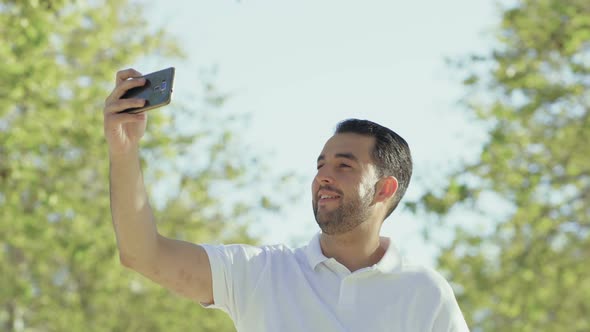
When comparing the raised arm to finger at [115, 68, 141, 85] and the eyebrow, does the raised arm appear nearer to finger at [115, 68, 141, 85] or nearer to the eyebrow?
finger at [115, 68, 141, 85]

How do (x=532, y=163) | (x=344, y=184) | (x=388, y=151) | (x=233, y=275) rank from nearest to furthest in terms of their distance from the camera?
(x=233, y=275), (x=344, y=184), (x=388, y=151), (x=532, y=163)

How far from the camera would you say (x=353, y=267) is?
3320 mm

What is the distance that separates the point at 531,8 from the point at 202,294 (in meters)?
8.57

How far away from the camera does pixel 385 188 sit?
3.54 m

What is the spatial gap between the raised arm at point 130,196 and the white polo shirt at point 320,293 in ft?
0.56

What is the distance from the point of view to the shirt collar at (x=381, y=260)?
128 inches

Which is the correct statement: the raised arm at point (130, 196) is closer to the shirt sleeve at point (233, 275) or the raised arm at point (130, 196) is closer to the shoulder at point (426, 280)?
the shirt sleeve at point (233, 275)

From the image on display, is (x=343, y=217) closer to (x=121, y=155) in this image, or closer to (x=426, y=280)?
(x=426, y=280)

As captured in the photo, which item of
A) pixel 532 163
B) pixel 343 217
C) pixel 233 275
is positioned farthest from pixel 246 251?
pixel 532 163

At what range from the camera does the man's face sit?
327cm

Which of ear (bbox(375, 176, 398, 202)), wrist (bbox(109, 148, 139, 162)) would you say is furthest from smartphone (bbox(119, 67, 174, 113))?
ear (bbox(375, 176, 398, 202))

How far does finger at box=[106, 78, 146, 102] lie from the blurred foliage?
17.0ft

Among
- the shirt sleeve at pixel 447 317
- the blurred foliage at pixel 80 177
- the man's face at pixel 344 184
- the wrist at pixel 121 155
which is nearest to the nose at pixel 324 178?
the man's face at pixel 344 184

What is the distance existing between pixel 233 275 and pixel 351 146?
Result: 0.65 m
